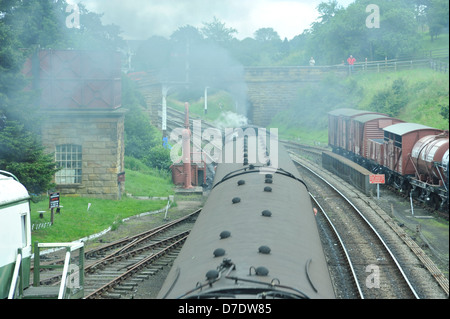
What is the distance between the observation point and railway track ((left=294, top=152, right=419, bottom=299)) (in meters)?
14.1

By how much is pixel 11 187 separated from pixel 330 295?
644cm

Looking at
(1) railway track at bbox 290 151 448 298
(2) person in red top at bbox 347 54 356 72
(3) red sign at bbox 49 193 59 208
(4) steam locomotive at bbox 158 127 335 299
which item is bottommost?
(1) railway track at bbox 290 151 448 298

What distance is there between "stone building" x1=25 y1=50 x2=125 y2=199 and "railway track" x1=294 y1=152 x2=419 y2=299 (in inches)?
417

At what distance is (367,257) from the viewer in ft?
56.6

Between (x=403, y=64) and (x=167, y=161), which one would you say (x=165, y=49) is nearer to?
(x=167, y=161)

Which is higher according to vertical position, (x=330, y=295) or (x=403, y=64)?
(x=403, y=64)

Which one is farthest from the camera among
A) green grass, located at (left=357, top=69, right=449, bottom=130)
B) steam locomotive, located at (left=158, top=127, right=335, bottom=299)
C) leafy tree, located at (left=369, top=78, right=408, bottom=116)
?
leafy tree, located at (left=369, top=78, right=408, bottom=116)

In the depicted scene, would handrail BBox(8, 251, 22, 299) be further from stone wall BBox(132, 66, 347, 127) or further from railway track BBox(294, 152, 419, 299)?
stone wall BBox(132, 66, 347, 127)

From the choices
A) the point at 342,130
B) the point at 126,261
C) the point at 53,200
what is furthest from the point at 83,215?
the point at 342,130

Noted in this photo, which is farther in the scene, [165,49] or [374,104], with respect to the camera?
[374,104]
